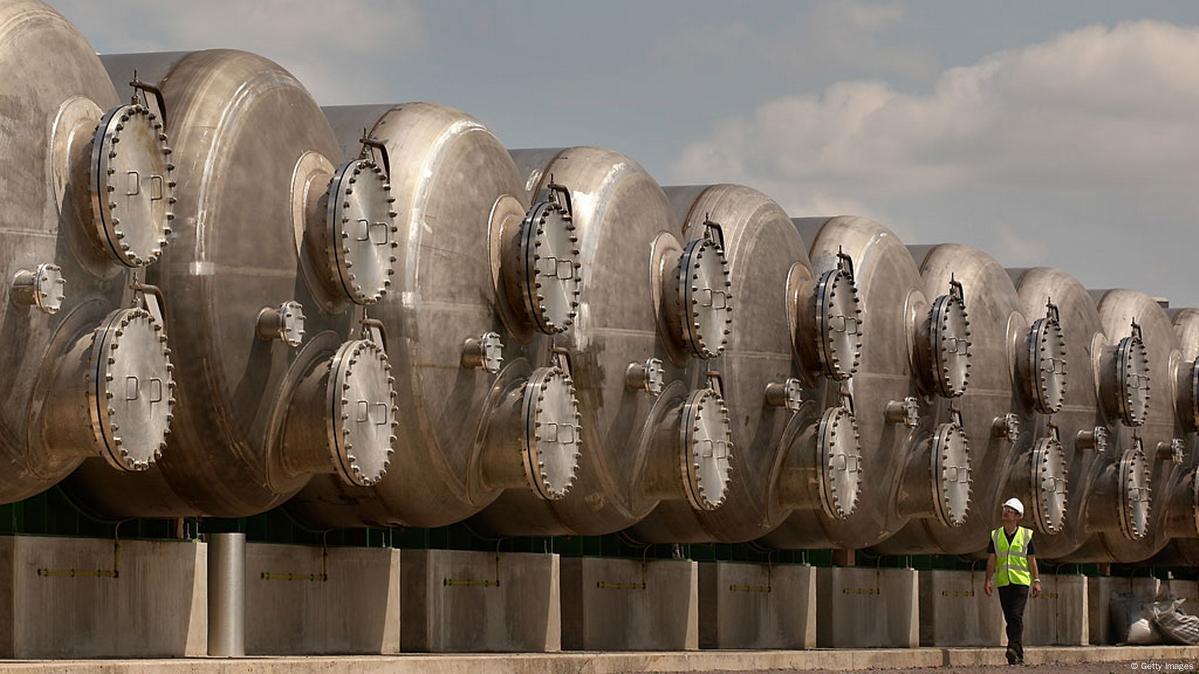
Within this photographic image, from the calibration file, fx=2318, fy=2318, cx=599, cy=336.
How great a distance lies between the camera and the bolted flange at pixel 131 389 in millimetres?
17594

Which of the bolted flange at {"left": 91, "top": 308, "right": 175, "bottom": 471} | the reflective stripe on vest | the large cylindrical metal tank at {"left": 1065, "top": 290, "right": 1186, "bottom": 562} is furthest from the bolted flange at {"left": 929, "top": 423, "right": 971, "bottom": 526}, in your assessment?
the bolted flange at {"left": 91, "top": 308, "right": 175, "bottom": 471}

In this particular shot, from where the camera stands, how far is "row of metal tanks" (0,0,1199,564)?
17812 mm

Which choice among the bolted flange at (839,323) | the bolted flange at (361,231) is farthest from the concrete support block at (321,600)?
the bolted flange at (839,323)

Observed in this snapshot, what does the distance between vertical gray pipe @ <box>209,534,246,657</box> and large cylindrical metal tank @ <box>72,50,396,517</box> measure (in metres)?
0.64

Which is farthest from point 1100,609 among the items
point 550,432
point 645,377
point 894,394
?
point 550,432

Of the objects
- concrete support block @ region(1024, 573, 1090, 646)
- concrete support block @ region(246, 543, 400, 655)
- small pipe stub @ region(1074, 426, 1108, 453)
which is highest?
small pipe stub @ region(1074, 426, 1108, 453)

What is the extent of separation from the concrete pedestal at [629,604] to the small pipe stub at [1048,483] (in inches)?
292

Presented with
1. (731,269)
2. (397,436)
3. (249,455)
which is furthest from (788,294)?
(249,455)

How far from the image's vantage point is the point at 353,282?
67.8ft

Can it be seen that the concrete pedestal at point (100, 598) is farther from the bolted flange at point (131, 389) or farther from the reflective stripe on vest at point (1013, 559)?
the reflective stripe on vest at point (1013, 559)

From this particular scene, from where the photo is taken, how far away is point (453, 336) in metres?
22.7

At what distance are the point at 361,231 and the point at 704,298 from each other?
21.6 feet

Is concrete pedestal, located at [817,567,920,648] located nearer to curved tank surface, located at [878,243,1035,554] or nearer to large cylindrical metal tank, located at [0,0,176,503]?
curved tank surface, located at [878,243,1035,554]

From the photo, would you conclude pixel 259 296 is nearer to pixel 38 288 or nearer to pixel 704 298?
pixel 38 288
